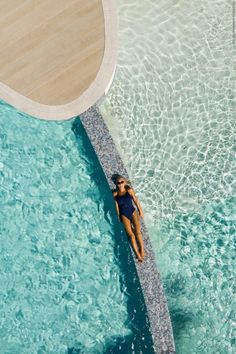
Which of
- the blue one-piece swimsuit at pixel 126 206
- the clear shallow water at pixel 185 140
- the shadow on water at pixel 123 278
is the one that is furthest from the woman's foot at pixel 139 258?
the blue one-piece swimsuit at pixel 126 206

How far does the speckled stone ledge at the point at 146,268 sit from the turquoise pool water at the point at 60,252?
0.12 meters

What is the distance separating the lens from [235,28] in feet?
34.4

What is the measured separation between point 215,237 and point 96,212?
1874 millimetres

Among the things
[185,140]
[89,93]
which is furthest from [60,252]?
[185,140]

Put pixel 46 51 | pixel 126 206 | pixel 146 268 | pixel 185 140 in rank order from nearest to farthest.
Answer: pixel 126 206 < pixel 146 268 < pixel 46 51 < pixel 185 140

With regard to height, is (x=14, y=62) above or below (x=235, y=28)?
above

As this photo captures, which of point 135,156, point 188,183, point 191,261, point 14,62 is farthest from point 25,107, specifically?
point 191,261

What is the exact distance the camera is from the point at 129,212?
9508mm

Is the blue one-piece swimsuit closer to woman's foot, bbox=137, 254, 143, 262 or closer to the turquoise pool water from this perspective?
the turquoise pool water

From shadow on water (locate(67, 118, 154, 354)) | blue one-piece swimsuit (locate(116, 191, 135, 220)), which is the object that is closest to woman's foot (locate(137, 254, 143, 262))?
shadow on water (locate(67, 118, 154, 354))

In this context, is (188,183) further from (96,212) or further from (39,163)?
(39,163)

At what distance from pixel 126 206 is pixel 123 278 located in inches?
42.3

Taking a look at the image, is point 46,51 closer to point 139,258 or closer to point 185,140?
point 185,140

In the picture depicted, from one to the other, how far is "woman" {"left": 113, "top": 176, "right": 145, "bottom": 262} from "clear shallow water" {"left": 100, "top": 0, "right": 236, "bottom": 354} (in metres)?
0.36
